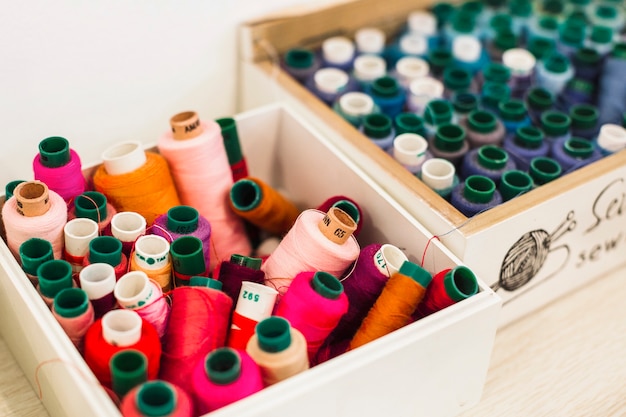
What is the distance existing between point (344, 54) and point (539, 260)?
49 centimetres

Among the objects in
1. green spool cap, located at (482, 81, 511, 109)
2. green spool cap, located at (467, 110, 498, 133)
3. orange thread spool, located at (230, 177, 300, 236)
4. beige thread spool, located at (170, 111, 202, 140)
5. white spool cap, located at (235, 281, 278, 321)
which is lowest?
orange thread spool, located at (230, 177, 300, 236)

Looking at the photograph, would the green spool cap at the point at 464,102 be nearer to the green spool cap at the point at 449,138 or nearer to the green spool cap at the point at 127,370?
the green spool cap at the point at 449,138

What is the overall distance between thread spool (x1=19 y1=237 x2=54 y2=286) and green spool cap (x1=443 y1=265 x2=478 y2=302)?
44cm

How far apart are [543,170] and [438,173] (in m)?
0.15

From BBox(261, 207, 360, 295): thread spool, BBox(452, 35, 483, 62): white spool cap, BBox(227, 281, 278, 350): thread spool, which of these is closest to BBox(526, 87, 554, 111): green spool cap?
BBox(452, 35, 483, 62): white spool cap

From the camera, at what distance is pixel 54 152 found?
87 centimetres

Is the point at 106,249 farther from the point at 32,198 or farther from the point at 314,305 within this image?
the point at 314,305

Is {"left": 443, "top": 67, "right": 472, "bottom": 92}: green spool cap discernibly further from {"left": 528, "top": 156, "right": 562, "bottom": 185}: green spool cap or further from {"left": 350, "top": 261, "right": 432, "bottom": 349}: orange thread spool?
{"left": 350, "top": 261, "right": 432, "bottom": 349}: orange thread spool

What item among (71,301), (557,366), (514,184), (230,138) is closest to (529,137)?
(514,184)

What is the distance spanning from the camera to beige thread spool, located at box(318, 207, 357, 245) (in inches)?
33.3

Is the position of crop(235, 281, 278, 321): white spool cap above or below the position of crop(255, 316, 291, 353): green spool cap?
below

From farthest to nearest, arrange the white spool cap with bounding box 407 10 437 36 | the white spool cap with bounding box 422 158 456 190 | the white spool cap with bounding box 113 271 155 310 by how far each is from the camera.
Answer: the white spool cap with bounding box 407 10 437 36 < the white spool cap with bounding box 422 158 456 190 < the white spool cap with bounding box 113 271 155 310

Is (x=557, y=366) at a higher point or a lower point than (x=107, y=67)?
lower

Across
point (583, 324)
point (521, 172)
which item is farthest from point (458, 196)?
point (583, 324)
